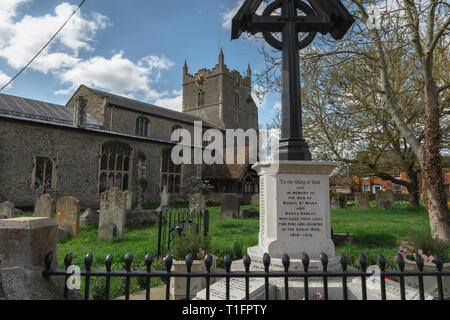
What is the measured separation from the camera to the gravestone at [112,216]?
7.98 metres

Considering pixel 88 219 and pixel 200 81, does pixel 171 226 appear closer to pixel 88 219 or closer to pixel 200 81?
pixel 88 219

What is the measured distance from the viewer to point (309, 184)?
3459 mm

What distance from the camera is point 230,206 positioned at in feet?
43.2

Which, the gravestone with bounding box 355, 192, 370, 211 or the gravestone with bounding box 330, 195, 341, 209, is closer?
the gravestone with bounding box 355, 192, 370, 211

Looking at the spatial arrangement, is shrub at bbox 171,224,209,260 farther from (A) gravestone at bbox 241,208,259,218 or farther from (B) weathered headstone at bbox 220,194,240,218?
(A) gravestone at bbox 241,208,259,218

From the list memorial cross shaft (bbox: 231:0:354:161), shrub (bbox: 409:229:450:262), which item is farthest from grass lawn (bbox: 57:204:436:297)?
memorial cross shaft (bbox: 231:0:354:161)

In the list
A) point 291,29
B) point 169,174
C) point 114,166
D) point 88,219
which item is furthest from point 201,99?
point 291,29

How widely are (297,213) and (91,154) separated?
1727 cm

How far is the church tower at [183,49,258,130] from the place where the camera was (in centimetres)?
3734

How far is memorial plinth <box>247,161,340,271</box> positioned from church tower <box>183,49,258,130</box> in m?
32.9

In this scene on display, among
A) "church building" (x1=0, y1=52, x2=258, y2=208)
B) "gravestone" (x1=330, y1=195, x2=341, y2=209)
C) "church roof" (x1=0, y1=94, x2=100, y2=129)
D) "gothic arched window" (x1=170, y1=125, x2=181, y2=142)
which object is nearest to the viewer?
"church building" (x1=0, y1=52, x2=258, y2=208)
